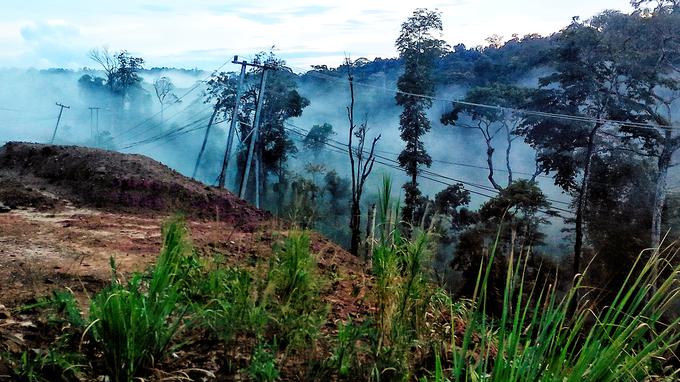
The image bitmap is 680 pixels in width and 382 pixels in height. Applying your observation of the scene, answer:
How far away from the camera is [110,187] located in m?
7.92

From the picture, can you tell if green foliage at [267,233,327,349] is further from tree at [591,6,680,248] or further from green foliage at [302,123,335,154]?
green foliage at [302,123,335,154]

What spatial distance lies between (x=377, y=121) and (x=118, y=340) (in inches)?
736

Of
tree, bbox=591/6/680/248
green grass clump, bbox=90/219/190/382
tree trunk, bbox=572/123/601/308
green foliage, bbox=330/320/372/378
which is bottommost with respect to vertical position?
tree trunk, bbox=572/123/601/308

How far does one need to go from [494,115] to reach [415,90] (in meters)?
2.82

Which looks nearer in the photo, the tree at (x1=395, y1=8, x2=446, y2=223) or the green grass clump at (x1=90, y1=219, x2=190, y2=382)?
the green grass clump at (x1=90, y1=219, x2=190, y2=382)

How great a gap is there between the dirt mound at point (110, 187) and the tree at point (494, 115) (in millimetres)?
11678

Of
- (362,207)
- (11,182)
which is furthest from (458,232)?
(11,182)

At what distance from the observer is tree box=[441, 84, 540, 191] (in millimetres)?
17828

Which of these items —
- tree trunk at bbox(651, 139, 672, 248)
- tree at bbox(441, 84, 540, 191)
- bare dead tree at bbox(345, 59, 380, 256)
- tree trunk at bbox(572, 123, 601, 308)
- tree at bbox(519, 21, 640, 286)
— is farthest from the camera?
bare dead tree at bbox(345, 59, 380, 256)

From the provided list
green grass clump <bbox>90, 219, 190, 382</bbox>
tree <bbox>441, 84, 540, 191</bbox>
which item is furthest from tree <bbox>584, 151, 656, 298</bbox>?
green grass clump <bbox>90, 219, 190, 382</bbox>

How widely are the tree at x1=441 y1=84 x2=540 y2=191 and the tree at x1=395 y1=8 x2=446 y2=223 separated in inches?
41.4

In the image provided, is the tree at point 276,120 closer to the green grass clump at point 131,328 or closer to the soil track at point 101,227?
the soil track at point 101,227

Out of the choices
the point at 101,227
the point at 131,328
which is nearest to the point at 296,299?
the point at 131,328

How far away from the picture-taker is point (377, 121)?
20.3 m
